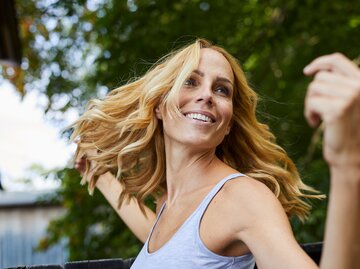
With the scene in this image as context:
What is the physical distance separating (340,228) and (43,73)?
555 centimetres

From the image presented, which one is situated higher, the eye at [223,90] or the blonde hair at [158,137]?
the eye at [223,90]

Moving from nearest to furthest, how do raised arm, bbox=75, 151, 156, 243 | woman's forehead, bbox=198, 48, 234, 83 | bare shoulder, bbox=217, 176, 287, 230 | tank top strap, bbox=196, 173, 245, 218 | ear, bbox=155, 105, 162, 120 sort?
bare shoulder, bbox=217, 176, 287, 230 < tank top strap, bbox=196, 173, 245, 218 < woman's forehead, bbox=198, 48, 234, 83 < ear, bbox=155, 105, 162, 120 < raised arm, bbox=75, 151, 156, 243

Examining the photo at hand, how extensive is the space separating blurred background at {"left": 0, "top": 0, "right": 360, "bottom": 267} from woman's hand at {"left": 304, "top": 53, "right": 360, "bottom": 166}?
2.92 metres

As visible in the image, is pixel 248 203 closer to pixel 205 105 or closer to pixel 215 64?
pixel 205 105

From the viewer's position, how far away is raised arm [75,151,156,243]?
8.99 feet

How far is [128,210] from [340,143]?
184 cm

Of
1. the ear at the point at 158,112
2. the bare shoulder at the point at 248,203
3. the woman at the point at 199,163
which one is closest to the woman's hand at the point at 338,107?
the woman at the point at 199,163

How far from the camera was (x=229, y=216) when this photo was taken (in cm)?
179

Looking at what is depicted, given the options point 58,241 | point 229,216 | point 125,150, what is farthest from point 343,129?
point 58,241

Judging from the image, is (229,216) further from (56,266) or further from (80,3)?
(80,3)

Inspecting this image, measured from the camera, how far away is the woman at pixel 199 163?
1.73 meters

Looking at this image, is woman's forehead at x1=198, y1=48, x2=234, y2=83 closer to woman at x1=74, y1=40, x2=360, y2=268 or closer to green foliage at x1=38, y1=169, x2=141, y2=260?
woman at x1=74, y1=40, x2=360, y2=268

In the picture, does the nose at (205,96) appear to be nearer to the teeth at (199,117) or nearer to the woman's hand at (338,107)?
the teeth at (199,117)

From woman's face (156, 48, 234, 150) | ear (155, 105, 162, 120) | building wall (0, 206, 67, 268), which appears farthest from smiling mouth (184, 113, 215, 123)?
building wall (0, 206, 67, 268)
